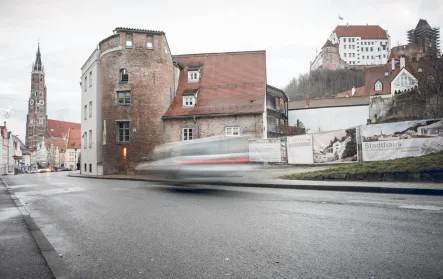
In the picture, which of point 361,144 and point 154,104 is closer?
point 361,144

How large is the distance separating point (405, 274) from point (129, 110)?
3157 centimetres

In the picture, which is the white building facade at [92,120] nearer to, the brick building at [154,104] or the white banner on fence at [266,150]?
the brick building at [154,104]

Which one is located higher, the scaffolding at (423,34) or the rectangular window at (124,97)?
the scaffolding at (423,34)

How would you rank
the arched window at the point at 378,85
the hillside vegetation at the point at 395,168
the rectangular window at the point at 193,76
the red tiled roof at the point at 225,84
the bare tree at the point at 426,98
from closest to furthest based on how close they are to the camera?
the hillside vegetation at the point at 395,168
the bare tree at the point at 426,98
the red tiled roof at the point at 225,84
the rectangular window at the point at 193,76
the arched window at the point at 378,85

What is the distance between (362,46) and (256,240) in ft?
491

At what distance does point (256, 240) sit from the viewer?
17.6 feet

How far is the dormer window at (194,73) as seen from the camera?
36.5 m

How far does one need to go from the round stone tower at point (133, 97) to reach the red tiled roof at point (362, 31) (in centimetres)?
12219

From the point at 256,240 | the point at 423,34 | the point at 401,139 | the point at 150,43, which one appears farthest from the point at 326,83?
the point at 256,240

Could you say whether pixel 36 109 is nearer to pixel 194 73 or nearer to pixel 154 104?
pixel 194 73

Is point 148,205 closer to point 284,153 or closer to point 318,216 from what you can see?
point 318,216

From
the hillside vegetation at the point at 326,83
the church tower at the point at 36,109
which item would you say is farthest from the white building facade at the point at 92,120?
the church tower at the point at 36,109

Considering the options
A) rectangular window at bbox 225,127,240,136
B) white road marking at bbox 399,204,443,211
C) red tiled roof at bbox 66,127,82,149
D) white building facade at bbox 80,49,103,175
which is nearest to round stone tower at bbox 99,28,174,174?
white building facade at bbox 80,49,103,175

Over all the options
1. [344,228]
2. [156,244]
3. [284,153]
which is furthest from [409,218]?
[284,153]
